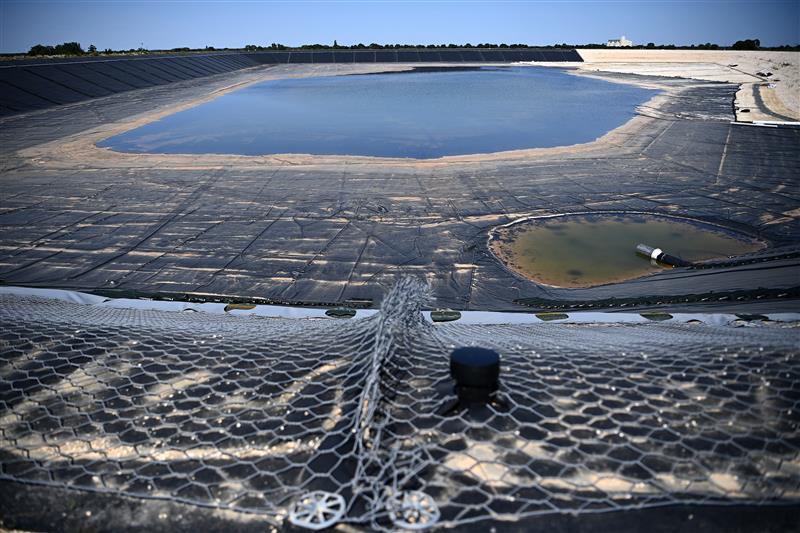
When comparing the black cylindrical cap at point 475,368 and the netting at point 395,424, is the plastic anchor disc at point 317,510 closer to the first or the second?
the netting at point 395,424

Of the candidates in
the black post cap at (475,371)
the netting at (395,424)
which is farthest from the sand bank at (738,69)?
the black post cap at (475,371)

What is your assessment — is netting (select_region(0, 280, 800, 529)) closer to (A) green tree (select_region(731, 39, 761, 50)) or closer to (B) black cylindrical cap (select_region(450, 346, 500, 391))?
(B) black cylindrical cap (select_region(450, 346, 500, 391))

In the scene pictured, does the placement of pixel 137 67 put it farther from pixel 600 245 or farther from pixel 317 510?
pixel 317 510

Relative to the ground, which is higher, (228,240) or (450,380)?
(450,380)

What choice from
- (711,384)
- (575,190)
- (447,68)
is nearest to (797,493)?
(711,384)

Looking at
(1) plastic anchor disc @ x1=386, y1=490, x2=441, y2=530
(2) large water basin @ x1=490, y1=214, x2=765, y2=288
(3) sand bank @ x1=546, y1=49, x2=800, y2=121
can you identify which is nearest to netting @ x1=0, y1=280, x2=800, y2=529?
(1) plastic anchor disc @ x1=386, y1=490, x2=441, y2=530

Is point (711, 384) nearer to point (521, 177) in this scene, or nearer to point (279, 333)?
point (279, 333)

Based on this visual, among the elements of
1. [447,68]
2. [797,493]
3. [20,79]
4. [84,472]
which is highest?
[447,68]
